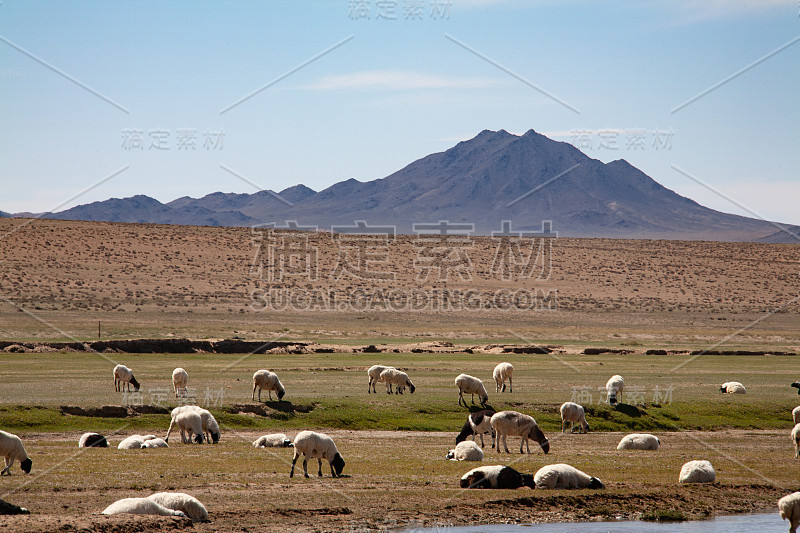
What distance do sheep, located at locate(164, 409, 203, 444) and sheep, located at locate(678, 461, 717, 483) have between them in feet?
39.8

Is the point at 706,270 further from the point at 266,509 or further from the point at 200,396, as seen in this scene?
the point at 266,509

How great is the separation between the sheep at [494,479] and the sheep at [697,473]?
389 centimetres

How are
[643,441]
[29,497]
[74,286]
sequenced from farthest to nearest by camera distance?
[74,286], [643,441], [29,497]

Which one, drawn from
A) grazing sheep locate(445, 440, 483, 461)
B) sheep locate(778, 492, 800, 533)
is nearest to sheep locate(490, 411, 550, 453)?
grazing sheep locate(445, 440, 483, 461)

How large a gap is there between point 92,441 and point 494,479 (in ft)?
33.9

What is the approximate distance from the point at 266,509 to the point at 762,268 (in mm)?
115661

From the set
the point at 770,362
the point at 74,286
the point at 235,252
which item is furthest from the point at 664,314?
the point at 74,286

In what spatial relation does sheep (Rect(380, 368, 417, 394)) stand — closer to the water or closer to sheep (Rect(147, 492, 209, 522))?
the water

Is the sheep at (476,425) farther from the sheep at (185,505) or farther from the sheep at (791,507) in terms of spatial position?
the sheep at (185,505)

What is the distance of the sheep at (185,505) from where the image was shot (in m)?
14.4

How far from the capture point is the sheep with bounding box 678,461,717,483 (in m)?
19.2

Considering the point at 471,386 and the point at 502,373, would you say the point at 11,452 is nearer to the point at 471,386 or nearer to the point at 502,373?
the point at 471,386

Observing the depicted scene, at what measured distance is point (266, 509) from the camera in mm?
15461

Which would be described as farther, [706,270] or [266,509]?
[706,270]
